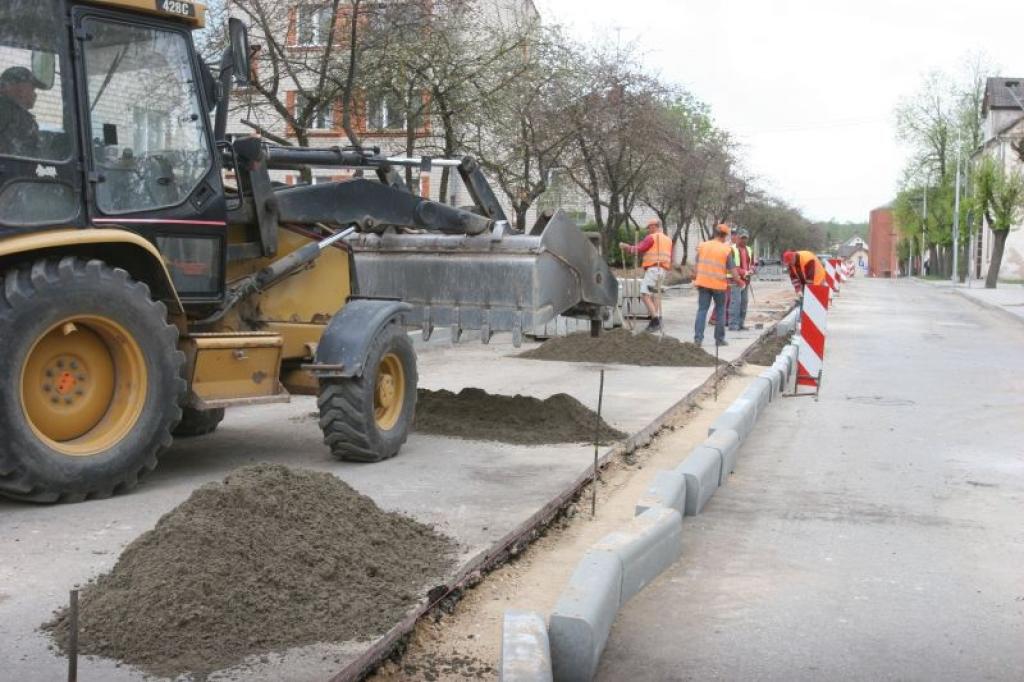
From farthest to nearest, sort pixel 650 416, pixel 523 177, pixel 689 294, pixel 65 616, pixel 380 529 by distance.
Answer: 1. pixel 689 294
2. pixel 523 177
3. pixel 650 416
4. pixel 380 529
5. pixel 65 616

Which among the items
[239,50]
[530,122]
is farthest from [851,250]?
[239,50]

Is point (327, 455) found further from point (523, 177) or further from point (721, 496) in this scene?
point (523, 177)

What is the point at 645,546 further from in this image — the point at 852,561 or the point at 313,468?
the point at 313,468

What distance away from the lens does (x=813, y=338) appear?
12.8 meters

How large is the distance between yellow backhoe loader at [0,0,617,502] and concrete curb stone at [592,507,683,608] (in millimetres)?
2533

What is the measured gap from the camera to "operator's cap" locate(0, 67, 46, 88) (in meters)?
5.92

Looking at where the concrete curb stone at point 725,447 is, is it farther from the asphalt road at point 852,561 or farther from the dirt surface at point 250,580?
the dirt surface at point 250,580

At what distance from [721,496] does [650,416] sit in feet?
9.38

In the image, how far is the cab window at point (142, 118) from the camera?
643 centimetres

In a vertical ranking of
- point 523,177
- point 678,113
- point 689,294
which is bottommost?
point 689,294

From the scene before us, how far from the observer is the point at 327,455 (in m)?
8.10

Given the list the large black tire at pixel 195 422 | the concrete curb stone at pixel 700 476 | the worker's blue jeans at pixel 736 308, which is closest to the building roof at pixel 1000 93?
the worker's blue jeans at pixel 736 308

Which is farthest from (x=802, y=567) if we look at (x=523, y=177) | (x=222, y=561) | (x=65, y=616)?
(x=523, y=177)

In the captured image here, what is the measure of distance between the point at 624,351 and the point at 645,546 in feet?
32.8
